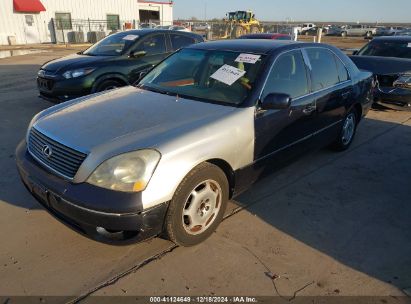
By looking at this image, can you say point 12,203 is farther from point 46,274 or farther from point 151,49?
point 151,49

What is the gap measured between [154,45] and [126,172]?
5534 mm

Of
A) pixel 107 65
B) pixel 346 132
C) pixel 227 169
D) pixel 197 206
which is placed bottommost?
pixel 346 132

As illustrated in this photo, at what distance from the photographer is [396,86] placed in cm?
A: 695

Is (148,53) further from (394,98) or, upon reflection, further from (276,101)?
(394,98)

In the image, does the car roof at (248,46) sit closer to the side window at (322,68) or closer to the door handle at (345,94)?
the side window at (322,68)

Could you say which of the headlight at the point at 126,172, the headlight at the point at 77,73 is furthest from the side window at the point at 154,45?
the headlight at the point at 126,172

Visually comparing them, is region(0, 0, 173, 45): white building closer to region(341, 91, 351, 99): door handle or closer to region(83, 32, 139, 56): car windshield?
region(83, 32, 139, 56): car windshield

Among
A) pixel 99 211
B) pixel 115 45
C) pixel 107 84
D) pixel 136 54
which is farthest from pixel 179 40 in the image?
pixel 99 211

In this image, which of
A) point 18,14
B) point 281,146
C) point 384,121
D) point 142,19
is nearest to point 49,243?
point 281,146

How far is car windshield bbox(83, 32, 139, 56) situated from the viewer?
23.5ft

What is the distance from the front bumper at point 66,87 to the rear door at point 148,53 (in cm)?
85

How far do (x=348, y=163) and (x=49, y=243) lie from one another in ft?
12.4

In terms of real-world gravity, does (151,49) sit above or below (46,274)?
above

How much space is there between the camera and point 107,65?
6.68 m
